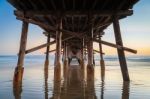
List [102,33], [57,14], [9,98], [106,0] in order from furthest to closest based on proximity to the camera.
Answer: [102,33]
[57,14]
[106,0]
[9,98]

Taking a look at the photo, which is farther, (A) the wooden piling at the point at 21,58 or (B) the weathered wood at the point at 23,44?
(B) the weathered wood at the point at 23,44

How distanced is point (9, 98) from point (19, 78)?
294cm

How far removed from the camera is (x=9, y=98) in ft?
23.5

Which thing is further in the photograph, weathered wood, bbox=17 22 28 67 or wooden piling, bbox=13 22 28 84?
weathered wood, bbox=17 22 28 67

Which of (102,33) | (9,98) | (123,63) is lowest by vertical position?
(9,98)

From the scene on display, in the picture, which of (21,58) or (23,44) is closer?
(21,58)

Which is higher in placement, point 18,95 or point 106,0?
point 106,0

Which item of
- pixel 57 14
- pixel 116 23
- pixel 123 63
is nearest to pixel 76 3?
pixel 57 14

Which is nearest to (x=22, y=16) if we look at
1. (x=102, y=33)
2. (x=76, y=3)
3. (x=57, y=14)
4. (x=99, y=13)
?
(x=57, y=14)

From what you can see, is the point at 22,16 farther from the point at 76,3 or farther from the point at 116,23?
the point at 116,23

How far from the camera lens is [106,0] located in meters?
9.59

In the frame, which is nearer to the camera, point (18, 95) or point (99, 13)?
point (18, 95)

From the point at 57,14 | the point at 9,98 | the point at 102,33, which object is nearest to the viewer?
the point at 9,98

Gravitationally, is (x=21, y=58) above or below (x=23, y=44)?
below
